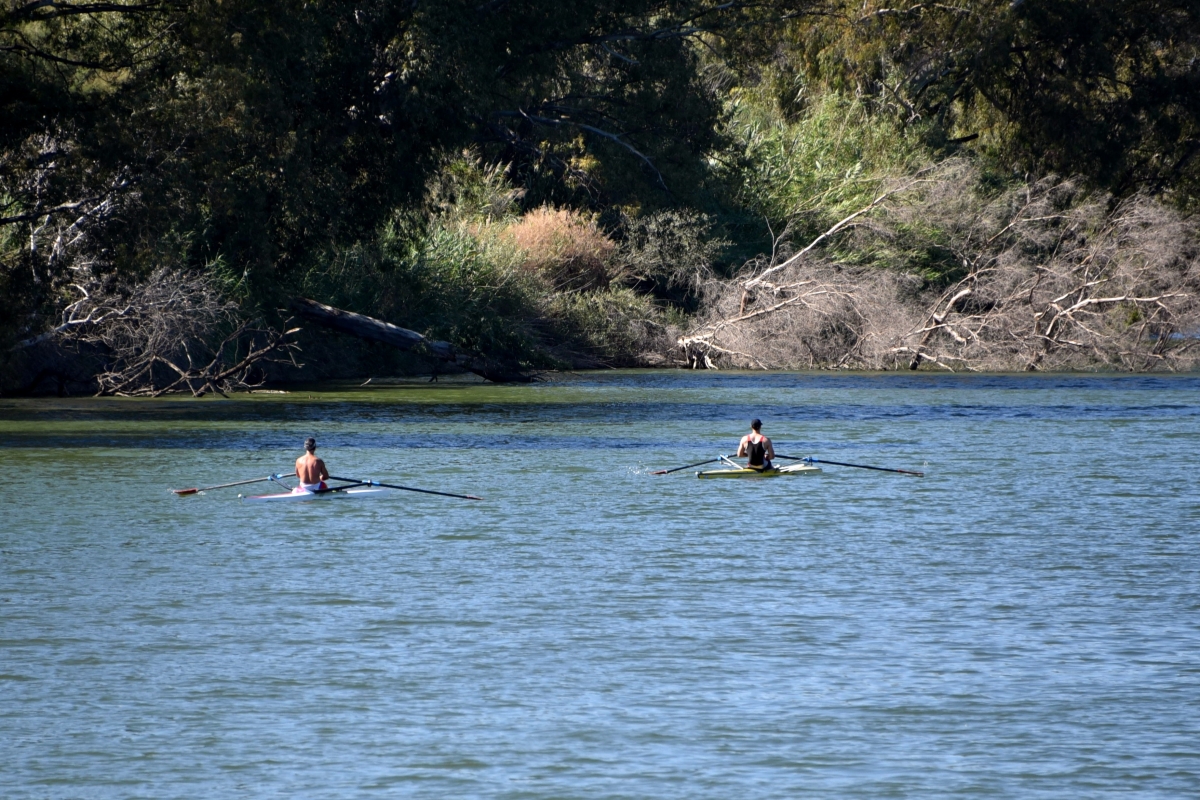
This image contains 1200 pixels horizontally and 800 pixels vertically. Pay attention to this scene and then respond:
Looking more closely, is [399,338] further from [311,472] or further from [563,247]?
[311,472]

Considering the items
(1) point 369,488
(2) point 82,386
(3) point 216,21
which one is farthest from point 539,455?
(2) point 82,386

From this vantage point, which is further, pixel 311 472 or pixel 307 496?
pixel 307 496

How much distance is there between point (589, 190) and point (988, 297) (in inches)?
466

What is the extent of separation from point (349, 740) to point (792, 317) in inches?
1660

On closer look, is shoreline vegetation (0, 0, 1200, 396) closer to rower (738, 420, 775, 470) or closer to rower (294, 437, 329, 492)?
rower (294, 437, 329, 492)

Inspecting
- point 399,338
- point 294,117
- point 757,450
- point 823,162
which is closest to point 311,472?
point 757,450

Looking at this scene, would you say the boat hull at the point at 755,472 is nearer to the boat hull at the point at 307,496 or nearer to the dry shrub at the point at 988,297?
the boat hull at the point at 307,496

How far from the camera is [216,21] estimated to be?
3434cm

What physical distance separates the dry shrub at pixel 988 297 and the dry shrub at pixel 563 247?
3.92 m

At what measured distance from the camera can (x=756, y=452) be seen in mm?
26094

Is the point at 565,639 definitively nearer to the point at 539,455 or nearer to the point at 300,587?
the point at 300,587

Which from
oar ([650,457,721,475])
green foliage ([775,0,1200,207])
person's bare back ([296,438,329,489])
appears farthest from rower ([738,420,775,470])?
green foliage ([775,0,1200,207])

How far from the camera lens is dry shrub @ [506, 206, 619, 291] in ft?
182

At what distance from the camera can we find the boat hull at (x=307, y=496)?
23125 mm
